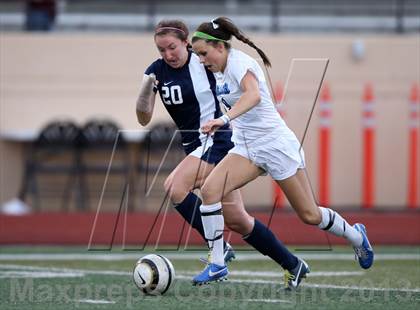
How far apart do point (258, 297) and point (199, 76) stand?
1815mm

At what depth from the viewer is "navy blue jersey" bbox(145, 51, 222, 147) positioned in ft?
24.1

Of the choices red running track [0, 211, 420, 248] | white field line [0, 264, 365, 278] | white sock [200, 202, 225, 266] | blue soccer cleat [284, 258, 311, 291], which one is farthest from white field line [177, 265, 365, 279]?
red running track [0, 211, 420, 248]

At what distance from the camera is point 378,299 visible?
20.6 ft

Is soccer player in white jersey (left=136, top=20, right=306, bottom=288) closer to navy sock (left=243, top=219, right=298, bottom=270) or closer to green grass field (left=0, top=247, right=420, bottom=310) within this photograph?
navy sock (left=243, top=219, right=298, bottom=270)

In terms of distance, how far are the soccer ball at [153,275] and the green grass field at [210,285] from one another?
0.27ft

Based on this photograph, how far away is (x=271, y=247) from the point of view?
22.3 ft

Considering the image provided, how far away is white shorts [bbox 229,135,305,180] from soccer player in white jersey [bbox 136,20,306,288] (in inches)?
22.5

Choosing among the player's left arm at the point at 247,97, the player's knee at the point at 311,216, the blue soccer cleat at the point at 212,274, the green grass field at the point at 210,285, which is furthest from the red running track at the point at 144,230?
the player's left arm at the point at 247,97

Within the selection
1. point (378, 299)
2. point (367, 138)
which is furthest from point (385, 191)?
point (378, 299)

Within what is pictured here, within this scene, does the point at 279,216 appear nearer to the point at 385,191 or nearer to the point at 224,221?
the point at 385,191

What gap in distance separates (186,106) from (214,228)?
3.41 ft

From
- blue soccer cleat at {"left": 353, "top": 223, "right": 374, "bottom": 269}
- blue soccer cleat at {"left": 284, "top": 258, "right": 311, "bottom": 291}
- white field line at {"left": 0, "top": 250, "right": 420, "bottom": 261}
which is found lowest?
white field line at {"left": 0, "top": 250, "right": 420, "bottom": 261}

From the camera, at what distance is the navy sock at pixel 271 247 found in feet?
22.3

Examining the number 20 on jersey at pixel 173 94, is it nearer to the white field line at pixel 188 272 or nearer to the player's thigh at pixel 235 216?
the player's thigh at pixel 235 216
